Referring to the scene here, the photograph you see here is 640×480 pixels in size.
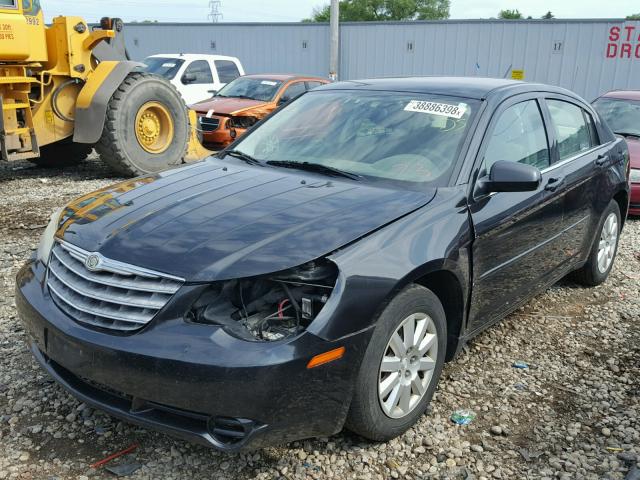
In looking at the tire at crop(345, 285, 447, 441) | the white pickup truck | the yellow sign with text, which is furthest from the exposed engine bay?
the yellow sign with text

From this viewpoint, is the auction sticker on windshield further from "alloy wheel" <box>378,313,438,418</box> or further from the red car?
the red car

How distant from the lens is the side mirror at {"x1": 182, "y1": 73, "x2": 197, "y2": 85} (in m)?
13.4

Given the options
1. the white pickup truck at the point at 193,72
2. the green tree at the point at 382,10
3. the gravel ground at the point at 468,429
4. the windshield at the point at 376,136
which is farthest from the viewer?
the green tree at the point at 382,10

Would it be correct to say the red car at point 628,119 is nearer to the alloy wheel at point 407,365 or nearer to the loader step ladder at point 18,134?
the alloy wheel at point 407,365

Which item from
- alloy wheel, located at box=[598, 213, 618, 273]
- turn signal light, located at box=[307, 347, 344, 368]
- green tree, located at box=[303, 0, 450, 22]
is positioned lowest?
alloy wheel, located at box=[598, 213, 618, 273]

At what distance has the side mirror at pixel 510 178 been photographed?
319cm

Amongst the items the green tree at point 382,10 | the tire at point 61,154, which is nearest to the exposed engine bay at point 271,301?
the tire at point 61,154

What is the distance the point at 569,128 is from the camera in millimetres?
4473

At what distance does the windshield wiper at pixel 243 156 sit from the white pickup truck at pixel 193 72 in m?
9.66

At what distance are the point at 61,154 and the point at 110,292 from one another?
8005mm

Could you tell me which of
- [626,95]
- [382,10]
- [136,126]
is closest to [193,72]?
[136,126]

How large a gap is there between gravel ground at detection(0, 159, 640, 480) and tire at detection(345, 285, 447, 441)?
0.13 m

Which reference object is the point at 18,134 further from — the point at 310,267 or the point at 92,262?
the point at 310,267

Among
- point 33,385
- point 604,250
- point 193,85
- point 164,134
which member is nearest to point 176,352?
point 33,385
